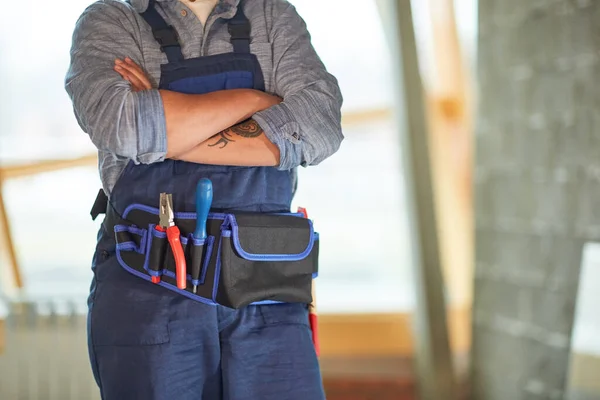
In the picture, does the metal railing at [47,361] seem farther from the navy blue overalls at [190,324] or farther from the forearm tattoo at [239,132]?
the forearm tattoo at [239,132]

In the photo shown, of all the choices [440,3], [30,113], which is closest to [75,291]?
[30,113]

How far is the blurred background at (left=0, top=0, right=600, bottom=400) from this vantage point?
2.49 metres

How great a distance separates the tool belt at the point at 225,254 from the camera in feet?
4.17

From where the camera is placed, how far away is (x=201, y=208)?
1252mm

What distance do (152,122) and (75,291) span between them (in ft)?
6.10

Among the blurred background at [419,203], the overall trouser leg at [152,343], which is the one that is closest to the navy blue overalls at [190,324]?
the overall trouser leg at [152,343]

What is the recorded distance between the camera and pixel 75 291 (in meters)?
2.92

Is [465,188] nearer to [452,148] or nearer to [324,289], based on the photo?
[452,148]

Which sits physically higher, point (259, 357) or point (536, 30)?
point (536, 30)

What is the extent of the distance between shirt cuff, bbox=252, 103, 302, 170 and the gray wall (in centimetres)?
135

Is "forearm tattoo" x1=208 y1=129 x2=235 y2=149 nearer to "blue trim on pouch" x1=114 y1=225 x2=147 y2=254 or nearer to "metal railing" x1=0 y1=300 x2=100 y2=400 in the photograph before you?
"blue trim on pouch" x1=114 y1=225 x2=147 y2=254

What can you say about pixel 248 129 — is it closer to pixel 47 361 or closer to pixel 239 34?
pixel 239 34

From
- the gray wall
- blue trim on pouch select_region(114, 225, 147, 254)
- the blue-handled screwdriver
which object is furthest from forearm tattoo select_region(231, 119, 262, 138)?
the gray wall

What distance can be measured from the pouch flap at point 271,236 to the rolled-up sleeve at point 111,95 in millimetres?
181
